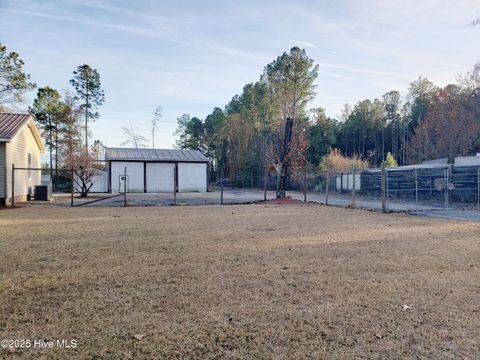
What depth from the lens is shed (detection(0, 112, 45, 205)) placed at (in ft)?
52.2

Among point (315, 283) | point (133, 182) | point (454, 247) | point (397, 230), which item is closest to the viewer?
point (315, 283)

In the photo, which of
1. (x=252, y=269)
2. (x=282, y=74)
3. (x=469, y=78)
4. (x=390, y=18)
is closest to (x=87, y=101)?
(x=282, y=74)

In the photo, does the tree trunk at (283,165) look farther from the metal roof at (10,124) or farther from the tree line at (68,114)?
the tree line at (68,114)

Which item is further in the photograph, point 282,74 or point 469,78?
point 282,74

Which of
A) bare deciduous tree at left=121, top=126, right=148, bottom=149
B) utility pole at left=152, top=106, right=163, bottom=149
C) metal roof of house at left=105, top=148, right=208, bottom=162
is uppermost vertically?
utility pole at left=152, top=106, right=163, bottom=149

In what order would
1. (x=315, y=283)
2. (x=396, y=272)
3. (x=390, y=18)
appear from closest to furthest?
(x=315, y=283) < (x=396, y=272) < (x=390, y=18)

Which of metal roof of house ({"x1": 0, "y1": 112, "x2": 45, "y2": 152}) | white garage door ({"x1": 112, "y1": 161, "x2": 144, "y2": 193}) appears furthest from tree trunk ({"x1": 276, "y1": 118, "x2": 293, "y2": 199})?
white garage door ({"x1": 112, "y1": 161, "x2": 144, "y2": 193})

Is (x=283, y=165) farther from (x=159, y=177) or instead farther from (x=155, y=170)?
(x=155, y=170)

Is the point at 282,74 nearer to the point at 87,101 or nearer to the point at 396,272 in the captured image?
the point at 87,101

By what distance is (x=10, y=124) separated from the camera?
17.7 m

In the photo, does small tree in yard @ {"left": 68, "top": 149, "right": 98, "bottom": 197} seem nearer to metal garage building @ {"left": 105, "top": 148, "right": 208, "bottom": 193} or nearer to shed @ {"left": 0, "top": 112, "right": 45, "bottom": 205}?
shed @ {"left": 0, "top": 112, "right": 45, "bottom": 205}

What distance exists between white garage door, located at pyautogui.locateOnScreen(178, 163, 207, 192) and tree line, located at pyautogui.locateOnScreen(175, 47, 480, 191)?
5.95 m

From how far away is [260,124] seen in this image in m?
49.2

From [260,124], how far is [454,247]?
43.6 m
